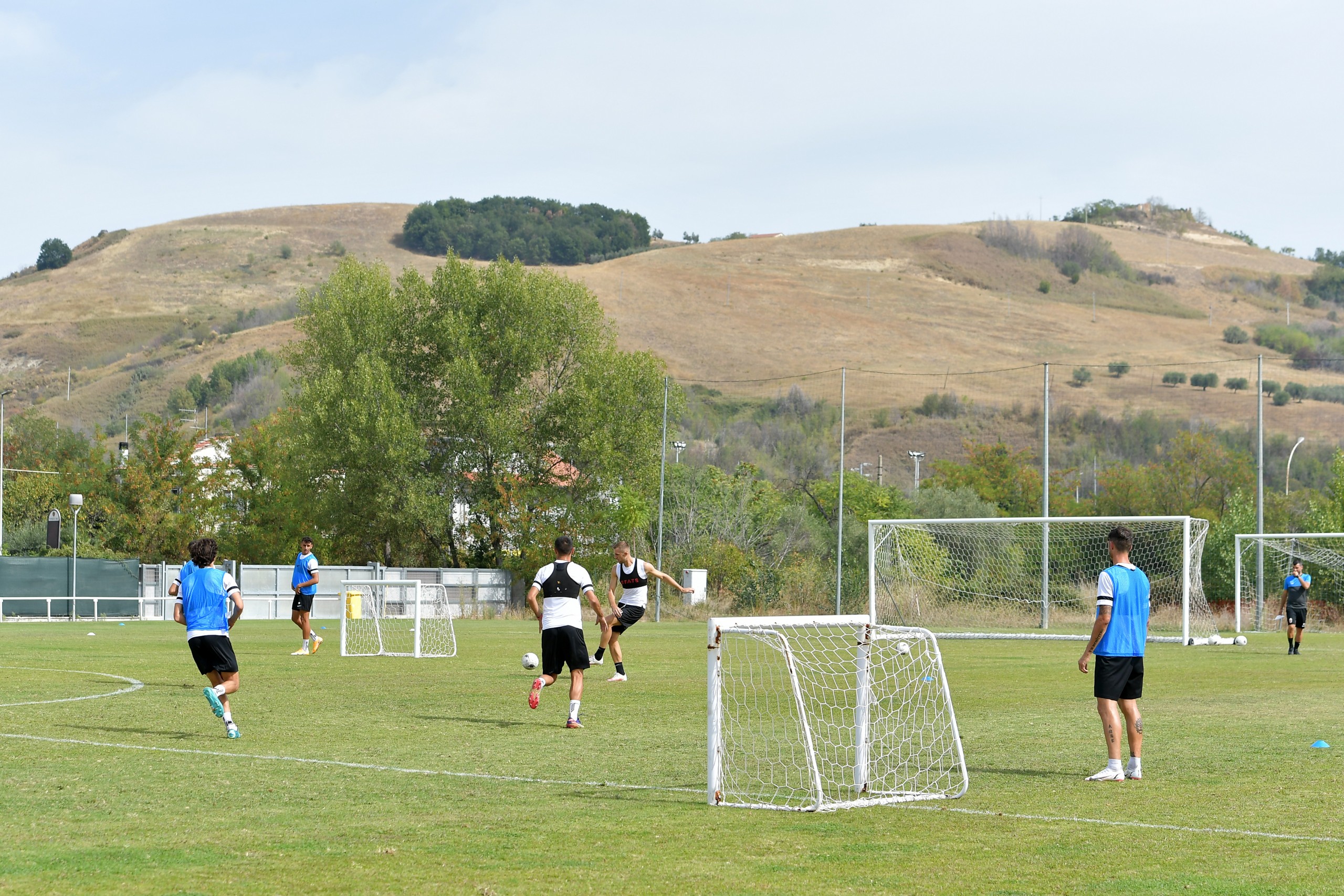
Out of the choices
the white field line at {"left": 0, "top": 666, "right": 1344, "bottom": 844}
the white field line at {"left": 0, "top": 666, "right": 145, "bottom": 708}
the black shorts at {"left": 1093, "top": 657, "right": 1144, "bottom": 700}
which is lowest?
the white field line at {"left": 0, "top": 666, "right": 145, "bottom": 708}

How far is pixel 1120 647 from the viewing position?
1048 cm

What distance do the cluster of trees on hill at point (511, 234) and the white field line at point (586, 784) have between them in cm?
16106

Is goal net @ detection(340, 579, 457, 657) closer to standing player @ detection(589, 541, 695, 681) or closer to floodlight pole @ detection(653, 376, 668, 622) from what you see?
standing player @ detection(589, 541, 695, 681)

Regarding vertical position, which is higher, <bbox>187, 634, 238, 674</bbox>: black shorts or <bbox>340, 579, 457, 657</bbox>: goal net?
<bbox>187, 634, 238, 674</bbox>: black shorts

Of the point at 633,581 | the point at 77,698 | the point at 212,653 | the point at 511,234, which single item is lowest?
the point at 77,698

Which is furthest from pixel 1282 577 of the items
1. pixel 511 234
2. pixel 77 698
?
pixel 511 234

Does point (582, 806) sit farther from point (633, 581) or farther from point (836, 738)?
point (633, 581)

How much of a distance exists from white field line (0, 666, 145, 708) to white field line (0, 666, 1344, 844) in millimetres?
3236

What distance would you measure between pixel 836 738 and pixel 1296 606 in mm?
19110

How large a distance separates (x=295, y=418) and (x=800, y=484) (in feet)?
89.4

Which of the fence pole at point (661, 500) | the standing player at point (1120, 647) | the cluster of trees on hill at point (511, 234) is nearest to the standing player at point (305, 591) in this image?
the standing player at point (1120, 647)

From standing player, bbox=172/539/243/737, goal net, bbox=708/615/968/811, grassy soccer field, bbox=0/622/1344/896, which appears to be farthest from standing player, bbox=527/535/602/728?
standing player, bbox=172/539/243/737

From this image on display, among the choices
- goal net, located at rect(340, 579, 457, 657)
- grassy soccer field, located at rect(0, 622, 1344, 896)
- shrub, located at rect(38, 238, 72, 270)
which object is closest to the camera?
grassy soccer field, located at rect(0, 622, 1344, 896)

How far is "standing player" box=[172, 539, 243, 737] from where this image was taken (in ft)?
40.9
